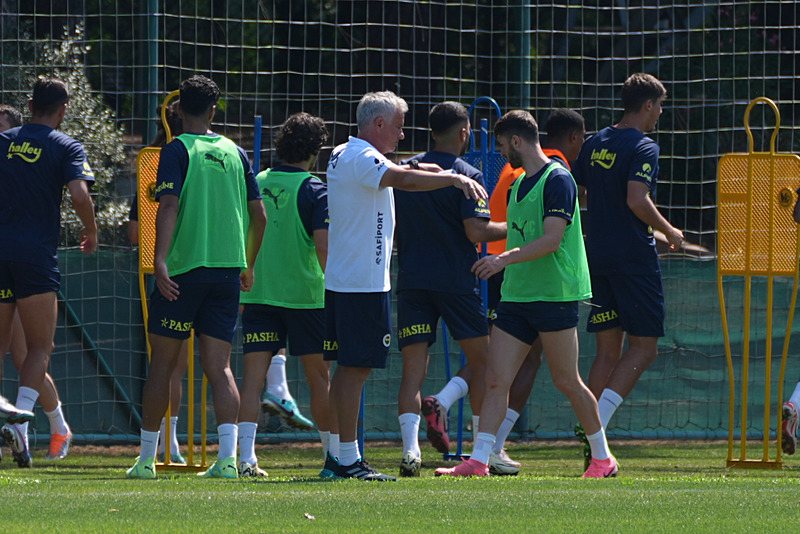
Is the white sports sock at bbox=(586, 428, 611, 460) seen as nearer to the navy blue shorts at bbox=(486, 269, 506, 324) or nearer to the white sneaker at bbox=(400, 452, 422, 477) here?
the white sneaker at bbox=(400, 452, 422, 477)

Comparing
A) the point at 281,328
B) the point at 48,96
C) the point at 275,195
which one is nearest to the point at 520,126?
the point at 275,195

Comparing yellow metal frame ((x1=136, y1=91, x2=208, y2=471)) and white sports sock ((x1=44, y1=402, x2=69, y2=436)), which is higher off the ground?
yellow metal frame ((x1=136, y1=91, x2=208, y2=471))

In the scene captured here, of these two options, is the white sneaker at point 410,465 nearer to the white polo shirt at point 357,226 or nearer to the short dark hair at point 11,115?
the white polo shirt at point 357,226

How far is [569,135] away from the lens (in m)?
8.34

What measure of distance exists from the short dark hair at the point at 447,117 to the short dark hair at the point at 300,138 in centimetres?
67

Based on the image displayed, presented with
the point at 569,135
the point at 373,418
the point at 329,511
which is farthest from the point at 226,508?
the point at 373,418

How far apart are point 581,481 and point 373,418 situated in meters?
4.31

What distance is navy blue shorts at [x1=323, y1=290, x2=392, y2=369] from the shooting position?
652 centimetres

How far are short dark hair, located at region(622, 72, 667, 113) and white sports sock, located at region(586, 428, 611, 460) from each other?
2083 millimetres

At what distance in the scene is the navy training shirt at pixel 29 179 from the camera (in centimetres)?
800

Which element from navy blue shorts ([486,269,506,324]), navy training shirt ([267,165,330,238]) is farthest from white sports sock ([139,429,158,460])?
navy blue shorts ([486,269,506,324])

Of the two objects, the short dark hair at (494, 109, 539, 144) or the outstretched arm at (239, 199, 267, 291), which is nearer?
the short dark hair at (494, 109, 539, 144)

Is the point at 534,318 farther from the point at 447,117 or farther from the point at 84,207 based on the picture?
the point at 84,207

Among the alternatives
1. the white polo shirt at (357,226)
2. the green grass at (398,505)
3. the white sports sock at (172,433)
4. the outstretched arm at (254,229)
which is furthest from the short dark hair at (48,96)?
the white polo shirt at (357,226)
